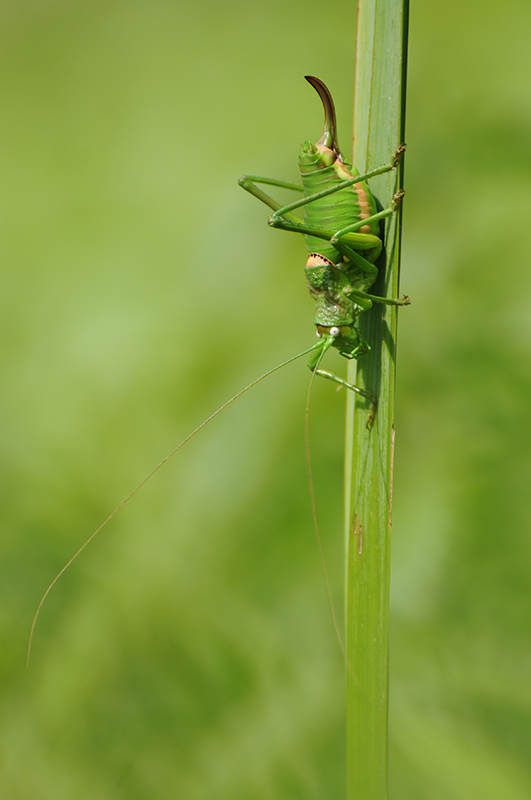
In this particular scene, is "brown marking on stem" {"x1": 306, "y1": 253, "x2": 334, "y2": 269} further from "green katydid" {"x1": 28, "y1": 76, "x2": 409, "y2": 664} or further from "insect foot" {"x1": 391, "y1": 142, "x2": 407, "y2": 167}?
"insect foot" {"x1": 391, "y1": 142, "x2": 407, "y2": 167}

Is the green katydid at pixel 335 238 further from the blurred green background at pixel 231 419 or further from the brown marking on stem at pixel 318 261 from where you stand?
the blurred green background at pixel 231 419

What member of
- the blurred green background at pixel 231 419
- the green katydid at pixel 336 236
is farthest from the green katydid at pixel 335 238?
the blurred green background at pixel 231 419

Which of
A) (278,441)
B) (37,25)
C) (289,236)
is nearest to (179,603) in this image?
(278,441)

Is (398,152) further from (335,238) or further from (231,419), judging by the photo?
(231,419)

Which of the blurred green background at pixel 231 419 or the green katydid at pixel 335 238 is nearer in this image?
the green katydid at pixel 335 238

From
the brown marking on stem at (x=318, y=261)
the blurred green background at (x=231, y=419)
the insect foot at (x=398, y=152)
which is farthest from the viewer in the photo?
the blurred green background at (x=231, y=419)

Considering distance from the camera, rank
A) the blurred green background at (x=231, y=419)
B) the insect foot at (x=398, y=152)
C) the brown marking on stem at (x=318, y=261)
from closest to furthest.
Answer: the insect foot at (x=398, y=152)
the brown marking on stem at (x=318, y=261)
the blurred green background at (x=231, y=419)
